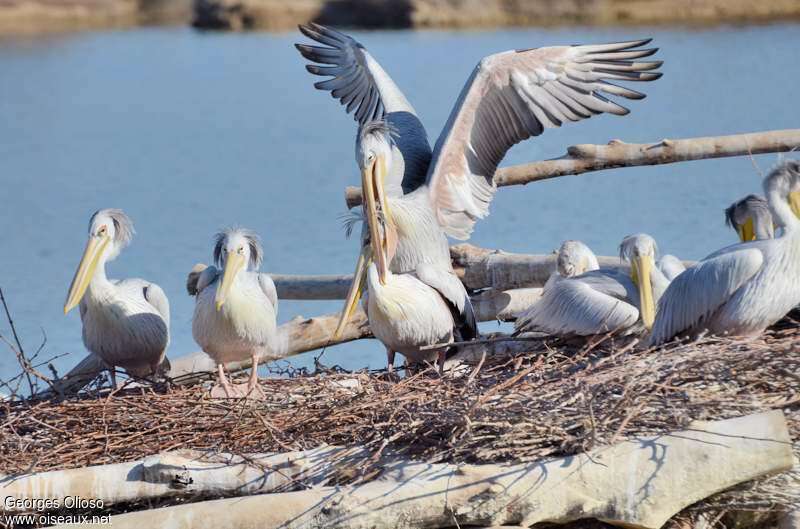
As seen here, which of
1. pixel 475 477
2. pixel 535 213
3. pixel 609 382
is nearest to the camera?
pixel 475 477

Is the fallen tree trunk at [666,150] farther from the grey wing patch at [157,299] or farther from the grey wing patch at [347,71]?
the grey wing patch at [157,299]

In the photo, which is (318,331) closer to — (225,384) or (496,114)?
(225,384)

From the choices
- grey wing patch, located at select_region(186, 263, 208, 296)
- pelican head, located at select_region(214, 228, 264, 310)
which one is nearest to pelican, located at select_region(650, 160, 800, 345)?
pelican head, located at select_region(214, 228, 264, 310)

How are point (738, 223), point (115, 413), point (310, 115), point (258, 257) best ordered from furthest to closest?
1. point (310, 115)
2. point (738, 223)
3. point (258, 257)
4. point (115, 413)

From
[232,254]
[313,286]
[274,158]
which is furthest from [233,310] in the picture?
[274,158]

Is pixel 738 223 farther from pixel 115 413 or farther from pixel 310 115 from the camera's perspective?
pixel 310 115

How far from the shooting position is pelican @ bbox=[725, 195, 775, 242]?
21.6 feet

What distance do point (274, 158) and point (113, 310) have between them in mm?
9377

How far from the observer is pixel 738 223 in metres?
6.70

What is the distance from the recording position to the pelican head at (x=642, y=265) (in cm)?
608

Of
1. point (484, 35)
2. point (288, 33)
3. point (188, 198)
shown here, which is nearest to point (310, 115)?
point (188, 198)

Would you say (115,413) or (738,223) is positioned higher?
(738,223)

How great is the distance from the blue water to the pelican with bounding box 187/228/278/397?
Answer: 7.13 ft

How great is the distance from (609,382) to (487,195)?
230 cm
